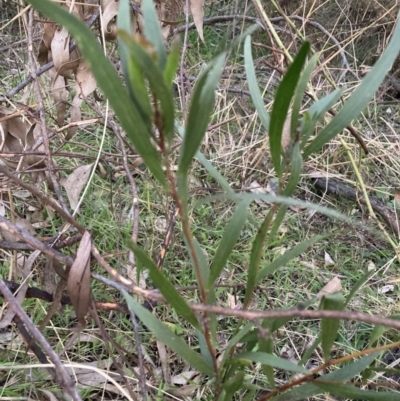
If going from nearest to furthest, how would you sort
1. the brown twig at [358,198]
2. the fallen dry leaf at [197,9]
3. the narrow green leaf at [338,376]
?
the narrow green leaf at [338,376] < the fallen dry leaf at [197,9] < the brown twig at [358,198]

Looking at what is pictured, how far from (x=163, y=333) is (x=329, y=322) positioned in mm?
158

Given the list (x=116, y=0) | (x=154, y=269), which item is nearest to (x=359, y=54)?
(x=116, y=0)

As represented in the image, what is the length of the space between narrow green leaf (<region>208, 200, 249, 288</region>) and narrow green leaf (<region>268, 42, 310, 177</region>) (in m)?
0.08

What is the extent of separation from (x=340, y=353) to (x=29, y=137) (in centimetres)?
82

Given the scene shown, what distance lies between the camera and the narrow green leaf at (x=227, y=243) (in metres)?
0.40

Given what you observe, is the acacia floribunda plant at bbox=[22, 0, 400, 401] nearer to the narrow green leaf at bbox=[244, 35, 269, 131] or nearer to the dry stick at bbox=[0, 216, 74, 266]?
the narrow green leaf at bbox=[244, 35, 269, 131]

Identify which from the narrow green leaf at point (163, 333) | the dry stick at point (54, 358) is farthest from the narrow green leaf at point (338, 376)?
the dry stick at point (54, 358)

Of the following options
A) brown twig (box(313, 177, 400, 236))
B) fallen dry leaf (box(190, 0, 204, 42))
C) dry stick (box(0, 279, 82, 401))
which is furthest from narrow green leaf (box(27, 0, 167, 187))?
brown twig (box(313, 177, 400, 236))

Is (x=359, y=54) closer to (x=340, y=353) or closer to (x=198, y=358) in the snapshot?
(x=340, y=353)

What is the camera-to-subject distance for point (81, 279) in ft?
1.59

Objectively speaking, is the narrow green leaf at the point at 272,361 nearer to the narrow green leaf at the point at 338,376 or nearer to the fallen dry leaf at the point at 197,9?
the narrow green leaf at the point at 338,376

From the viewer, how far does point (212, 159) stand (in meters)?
1.46

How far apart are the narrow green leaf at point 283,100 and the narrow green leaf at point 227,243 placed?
0.25 feet

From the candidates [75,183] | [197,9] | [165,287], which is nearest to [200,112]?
[165,287]
